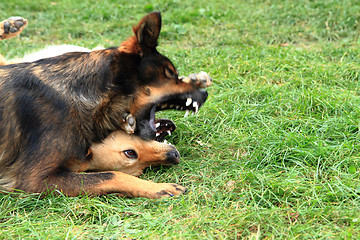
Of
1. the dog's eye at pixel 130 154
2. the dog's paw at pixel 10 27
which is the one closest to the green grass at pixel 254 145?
the dog's eye at pixel 130 154

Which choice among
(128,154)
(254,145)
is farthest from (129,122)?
(254,145)

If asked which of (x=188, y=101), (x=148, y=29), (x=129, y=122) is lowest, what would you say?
(x=129, y=122)

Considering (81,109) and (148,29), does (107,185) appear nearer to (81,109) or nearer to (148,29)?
(81,109)

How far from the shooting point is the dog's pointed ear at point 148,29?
419 cm

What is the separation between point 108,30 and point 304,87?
5337 mm

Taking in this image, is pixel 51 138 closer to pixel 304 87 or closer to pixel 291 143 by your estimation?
pixel 291 143

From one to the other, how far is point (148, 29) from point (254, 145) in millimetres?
1813

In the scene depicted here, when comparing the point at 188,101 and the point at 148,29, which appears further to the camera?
the point at 188,101

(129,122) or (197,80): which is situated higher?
(197,80)

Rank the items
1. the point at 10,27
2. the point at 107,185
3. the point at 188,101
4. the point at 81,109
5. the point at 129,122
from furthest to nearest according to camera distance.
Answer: the point at 10,27, the point at 188,101, the point at 129,122, the point at 81,109, the point at 107,185

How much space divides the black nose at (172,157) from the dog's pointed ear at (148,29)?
3.97ft

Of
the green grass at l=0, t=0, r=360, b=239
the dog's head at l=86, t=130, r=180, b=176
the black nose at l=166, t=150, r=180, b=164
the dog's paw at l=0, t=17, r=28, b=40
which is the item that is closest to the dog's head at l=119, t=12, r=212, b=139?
the dog's head at l=86, t=130, r=180, b=176

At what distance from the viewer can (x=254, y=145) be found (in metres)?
4.69

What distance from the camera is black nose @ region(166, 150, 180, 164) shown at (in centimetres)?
446
